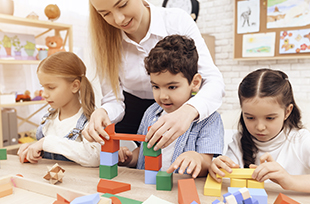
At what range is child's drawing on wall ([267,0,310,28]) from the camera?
266cm

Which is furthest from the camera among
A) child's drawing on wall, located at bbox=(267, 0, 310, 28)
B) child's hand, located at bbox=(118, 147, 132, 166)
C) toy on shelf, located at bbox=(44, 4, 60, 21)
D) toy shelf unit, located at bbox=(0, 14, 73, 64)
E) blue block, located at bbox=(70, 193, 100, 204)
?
toy on shelf, located at bbox=(44, 4, 60, 21)

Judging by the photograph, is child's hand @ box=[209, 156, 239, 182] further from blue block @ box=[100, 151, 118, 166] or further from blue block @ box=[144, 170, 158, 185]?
blue block @ box=[100, 151, 118, 166]

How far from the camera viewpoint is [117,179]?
2.72 ft

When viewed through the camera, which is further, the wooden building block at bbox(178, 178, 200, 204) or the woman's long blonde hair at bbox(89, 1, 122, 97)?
the woman's long blonde hair at bbox(89, 1, 122, 97)

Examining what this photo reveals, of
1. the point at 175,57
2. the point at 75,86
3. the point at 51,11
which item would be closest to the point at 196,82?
the point at 175,57

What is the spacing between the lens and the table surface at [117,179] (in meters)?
0.70

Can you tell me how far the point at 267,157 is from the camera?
2.48 ft

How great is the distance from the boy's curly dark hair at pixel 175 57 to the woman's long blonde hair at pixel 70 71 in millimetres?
371

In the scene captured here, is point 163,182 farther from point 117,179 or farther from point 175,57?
point 175,57

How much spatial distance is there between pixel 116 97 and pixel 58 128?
12.1 inches

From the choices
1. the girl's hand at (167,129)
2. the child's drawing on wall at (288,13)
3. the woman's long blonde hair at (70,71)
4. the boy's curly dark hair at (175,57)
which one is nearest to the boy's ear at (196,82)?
the boy's curly dark hair at (175,57)

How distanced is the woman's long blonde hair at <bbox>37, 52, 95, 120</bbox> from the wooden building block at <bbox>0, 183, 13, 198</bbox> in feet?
1.60

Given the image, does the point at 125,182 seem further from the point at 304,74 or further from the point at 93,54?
the point at 304,74

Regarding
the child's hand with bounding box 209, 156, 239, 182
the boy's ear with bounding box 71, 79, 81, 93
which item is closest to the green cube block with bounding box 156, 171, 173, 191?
the child's hand with bounding box 209, 156, 239, 182
